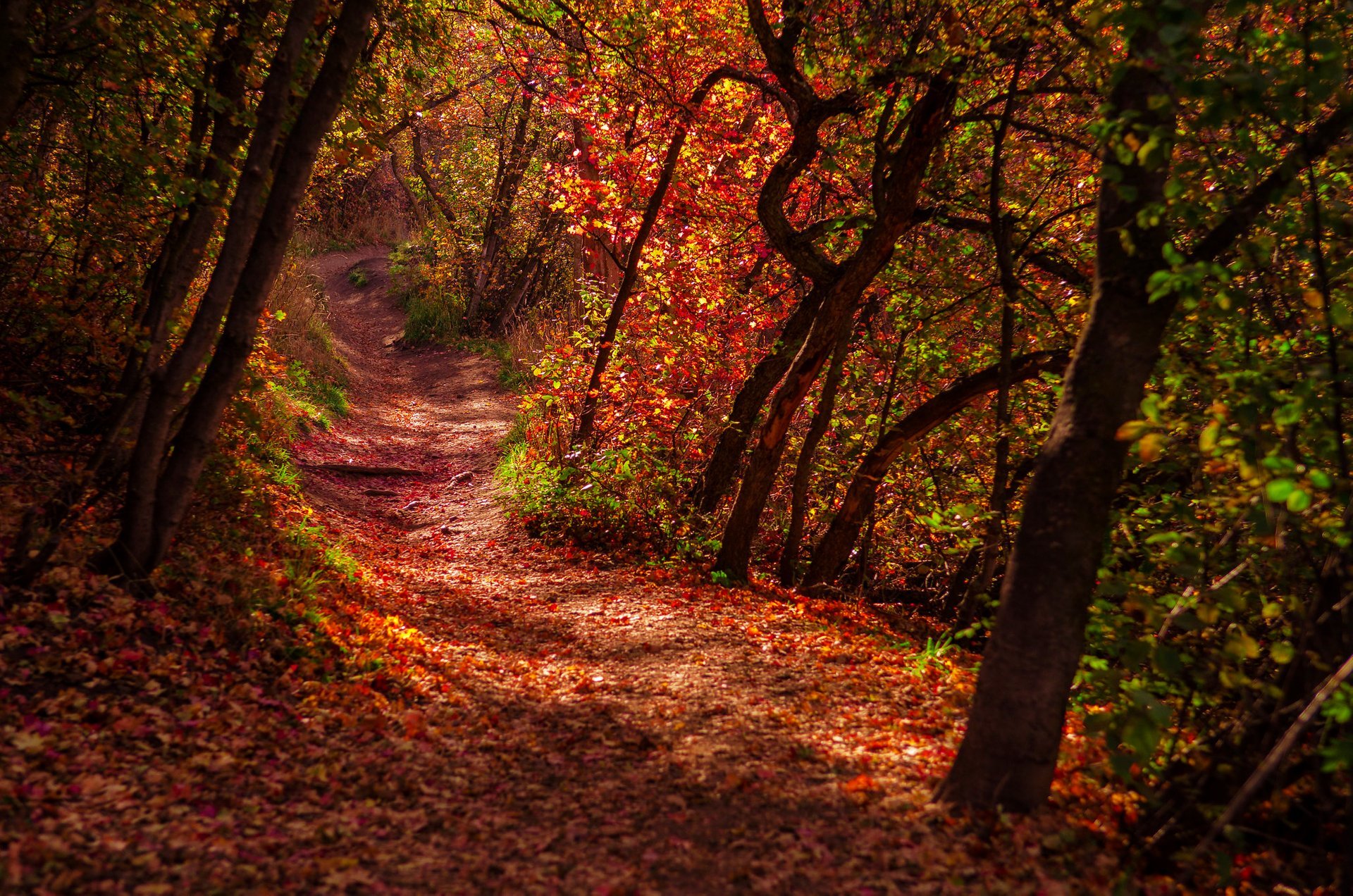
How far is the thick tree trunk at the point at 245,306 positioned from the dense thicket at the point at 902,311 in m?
0.02

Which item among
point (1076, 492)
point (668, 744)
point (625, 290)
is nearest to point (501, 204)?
point (625, 290)

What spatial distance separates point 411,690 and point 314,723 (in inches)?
31.5

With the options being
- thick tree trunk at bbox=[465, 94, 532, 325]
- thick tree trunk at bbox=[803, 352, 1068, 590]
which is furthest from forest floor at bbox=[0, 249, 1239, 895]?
thick tree trunk at bbox=[465, 94, 532, 325]

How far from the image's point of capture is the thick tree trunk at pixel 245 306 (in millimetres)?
4602

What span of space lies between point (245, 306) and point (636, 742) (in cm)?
348

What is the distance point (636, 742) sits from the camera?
14.9 feet

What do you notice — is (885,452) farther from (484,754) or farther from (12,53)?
(12,53)

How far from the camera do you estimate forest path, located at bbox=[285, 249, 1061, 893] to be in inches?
126

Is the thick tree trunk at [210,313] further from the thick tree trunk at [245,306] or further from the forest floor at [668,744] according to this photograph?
the forest floor at [668,744]

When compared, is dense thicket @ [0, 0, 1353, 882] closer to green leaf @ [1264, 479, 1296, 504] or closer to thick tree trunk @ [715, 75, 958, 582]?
thick tree trunk @ [715, 75, 958, 582]

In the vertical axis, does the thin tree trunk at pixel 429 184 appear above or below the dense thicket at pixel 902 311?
above

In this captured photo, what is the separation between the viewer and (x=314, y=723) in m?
4.34

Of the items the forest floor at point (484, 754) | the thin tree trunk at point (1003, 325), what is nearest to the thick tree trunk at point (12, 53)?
the forest floor at point (484, 754)

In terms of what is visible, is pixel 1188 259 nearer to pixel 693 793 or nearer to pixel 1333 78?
pixel 1333 78
